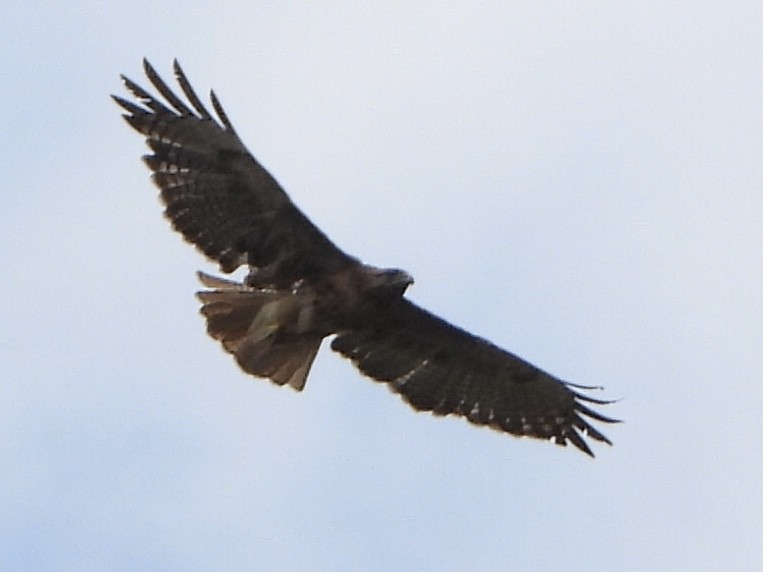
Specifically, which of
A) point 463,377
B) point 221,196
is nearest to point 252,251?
point 221,196

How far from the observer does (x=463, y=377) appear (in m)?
16.8

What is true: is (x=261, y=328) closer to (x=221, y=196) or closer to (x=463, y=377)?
(x=221, y=196)

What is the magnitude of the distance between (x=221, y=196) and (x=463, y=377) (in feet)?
8.14

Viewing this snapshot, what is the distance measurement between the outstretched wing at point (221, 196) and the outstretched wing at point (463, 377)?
900 mm

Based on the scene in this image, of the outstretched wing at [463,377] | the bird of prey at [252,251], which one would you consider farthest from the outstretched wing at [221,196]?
the outstretched wing at [463,377]

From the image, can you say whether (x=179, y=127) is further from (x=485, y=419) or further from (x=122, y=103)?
(x=485, y=419)

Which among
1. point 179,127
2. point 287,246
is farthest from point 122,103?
point 287,246

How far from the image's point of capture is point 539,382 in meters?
16.8

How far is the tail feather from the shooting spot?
1553cm

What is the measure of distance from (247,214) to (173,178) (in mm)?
580

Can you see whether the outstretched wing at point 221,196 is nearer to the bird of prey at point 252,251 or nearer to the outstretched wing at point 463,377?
the bird of prey at point 252,251

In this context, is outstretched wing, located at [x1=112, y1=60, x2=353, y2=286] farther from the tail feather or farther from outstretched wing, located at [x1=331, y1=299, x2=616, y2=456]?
outstretched wing, located at [x1=331, y1=299, x2=616, y2=456]

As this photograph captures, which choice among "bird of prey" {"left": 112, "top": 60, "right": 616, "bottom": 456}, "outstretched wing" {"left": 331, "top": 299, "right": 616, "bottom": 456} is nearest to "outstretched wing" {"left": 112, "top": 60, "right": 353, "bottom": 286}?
"bird of prey" {"left": 112, "top": 60, "right": 616, "bottom": 456}

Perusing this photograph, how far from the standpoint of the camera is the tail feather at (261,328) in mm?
15531
